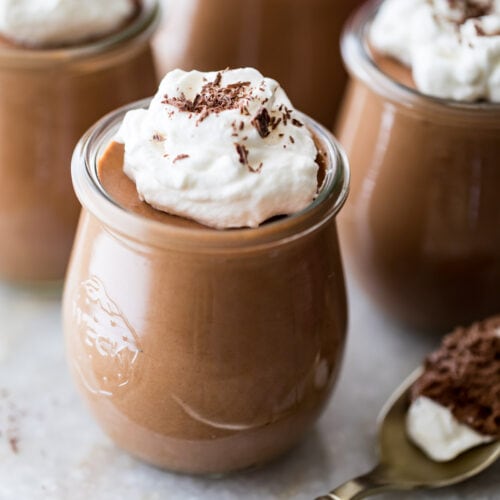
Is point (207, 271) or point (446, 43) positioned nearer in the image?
point (207, 271)

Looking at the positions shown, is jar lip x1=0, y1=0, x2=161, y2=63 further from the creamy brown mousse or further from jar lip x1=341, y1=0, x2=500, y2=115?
the creamy brown mousse

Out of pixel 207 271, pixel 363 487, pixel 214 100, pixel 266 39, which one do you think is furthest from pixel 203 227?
pixel 266 39

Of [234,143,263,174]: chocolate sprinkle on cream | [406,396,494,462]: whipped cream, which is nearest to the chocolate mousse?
[406,396,494,462]: whipped cream

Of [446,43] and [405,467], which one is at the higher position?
[446,43]

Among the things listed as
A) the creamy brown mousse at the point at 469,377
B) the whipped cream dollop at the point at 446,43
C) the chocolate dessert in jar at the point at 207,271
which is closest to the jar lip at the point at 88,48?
the chocolate dessert in jar at the point at 207,271

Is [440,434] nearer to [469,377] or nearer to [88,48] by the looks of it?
[469,377]

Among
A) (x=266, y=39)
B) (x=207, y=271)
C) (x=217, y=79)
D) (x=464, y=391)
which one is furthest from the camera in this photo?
(x=266, y=39)

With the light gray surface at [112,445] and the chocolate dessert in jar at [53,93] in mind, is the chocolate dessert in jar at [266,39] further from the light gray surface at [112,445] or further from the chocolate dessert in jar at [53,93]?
the light gray surface at [112,445]
